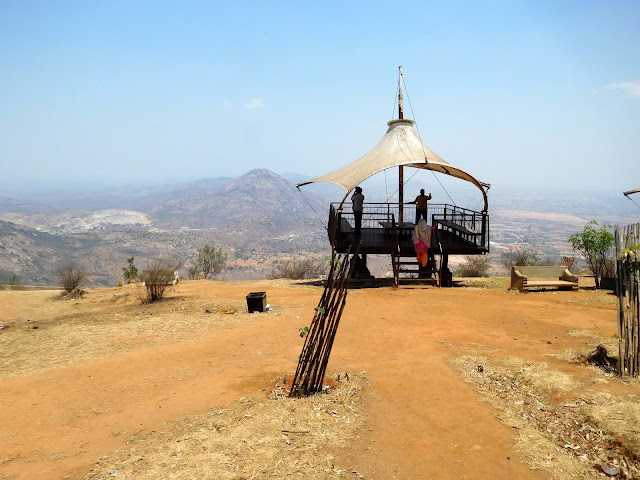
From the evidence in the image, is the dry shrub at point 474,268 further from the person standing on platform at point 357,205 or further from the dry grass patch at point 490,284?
the person standing on platform at point 357,205

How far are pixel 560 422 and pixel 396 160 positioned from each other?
1169cm

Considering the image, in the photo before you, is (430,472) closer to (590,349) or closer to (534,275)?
(590,349)

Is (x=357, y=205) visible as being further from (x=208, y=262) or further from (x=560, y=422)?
(x=208, y=262)

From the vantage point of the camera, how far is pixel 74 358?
28.2 feet

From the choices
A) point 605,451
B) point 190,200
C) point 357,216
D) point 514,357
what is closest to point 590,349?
point 514,357

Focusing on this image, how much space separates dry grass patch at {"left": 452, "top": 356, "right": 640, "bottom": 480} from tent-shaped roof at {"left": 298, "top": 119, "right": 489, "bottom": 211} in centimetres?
912

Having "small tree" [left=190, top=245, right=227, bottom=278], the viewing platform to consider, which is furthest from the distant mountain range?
the viewing platform

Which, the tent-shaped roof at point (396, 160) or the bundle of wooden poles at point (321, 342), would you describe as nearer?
the bundle of wooden poles at point (321, 342)

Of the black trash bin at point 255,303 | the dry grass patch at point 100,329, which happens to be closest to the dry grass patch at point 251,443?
the dry grass patch at point 100,329

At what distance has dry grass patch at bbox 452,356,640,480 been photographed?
4.44 m

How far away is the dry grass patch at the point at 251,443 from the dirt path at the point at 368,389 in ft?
0.81

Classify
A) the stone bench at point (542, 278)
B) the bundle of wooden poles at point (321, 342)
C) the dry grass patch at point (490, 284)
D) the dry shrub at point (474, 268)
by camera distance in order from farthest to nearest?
the dry shrub at point (474, 268) → the dry grass patch at point (490, 284) → the stone bench at point (542, 278) → the bundle of wooden poles at point (321, 342)

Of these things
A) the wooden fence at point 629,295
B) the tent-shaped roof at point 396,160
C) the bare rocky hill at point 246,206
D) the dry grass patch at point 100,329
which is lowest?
the dry grass patch at point 100,329

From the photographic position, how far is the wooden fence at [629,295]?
6.26 meters
